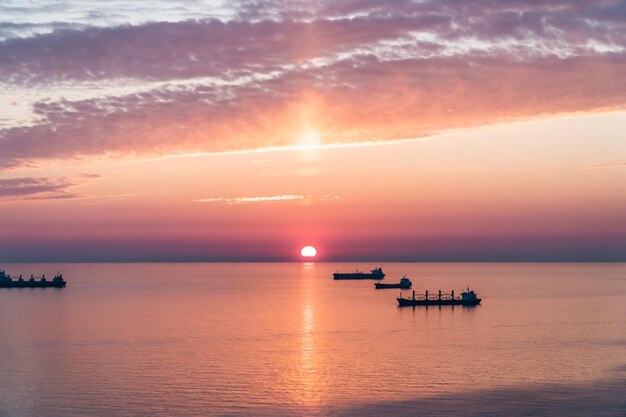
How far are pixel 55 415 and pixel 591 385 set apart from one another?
163 feet

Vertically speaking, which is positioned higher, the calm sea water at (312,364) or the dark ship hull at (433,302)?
the dark ship hull at (433,302)

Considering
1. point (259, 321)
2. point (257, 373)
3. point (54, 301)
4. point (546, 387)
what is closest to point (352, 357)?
point (257, 373)

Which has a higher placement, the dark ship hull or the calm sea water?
the dark ship hull

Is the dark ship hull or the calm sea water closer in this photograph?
the calm sea water

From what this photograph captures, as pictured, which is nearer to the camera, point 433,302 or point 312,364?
point 312,364

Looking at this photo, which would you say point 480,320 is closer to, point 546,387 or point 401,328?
point 401,328

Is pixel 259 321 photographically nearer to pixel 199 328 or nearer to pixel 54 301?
pixel 199 328

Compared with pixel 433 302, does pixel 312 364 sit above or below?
below

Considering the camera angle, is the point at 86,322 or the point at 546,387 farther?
the point at 86,322

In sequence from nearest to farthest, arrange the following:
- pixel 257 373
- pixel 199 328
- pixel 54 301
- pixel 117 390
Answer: pixel 117 390, pixel 257 373, pixel 199 328, pixel 54 301

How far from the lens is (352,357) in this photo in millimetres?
87750

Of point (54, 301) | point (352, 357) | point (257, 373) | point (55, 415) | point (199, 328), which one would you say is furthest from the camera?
point (54, 301)

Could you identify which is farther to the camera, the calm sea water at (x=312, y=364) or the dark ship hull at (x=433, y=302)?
the dark ship hull at (x=433, y=302)

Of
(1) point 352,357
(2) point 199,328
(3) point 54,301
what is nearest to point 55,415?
(1) point 352,357
